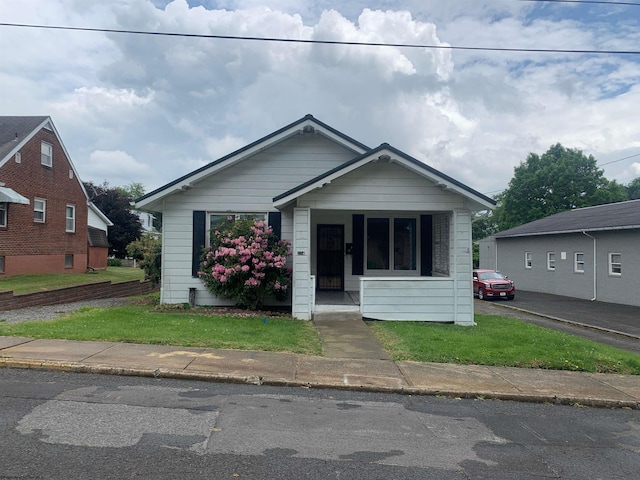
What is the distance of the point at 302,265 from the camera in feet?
37.9

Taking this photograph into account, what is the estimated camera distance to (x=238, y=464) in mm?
3916

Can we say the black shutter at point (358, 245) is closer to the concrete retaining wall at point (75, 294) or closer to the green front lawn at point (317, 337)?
the green front lawn at point (317, 337)

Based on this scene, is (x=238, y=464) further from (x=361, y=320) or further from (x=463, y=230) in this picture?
(x=463, y=230)

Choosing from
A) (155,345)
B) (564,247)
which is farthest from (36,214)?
(564,247)

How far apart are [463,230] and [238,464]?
9.12m

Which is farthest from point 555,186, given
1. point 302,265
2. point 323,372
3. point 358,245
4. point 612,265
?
point 323,372

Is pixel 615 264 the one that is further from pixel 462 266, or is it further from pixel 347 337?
pixel 347 337

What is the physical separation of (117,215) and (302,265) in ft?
116


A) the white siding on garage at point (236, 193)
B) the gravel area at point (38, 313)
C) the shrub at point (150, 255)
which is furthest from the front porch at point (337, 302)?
the gravel area at point (38, 313)

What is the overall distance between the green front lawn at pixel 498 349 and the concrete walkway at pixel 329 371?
13.2 inches

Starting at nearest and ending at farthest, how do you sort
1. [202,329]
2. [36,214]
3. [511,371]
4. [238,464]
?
[238,464], [511,371], [202,329], [36,214]

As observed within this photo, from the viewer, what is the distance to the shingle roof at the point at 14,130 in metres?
19.7

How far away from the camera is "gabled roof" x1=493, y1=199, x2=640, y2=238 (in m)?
21.7

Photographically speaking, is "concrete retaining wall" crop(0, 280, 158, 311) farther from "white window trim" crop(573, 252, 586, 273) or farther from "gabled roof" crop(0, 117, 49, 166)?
"white window trim" crop(573, 252, 586, 273)
